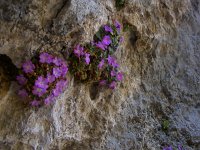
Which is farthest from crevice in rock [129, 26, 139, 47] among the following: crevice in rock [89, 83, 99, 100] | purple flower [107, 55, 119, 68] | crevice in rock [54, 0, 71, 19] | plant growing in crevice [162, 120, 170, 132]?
crevice in rock [54, 0, 71, 19]

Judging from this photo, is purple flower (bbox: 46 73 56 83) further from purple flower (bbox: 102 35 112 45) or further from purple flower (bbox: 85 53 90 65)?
purple flower (bbox: 102 35 112 45)

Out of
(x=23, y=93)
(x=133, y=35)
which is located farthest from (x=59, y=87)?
(x=133, y=35)

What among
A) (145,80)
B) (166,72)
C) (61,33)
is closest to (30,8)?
(61,33)

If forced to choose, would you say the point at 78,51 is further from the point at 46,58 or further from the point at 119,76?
the point at 119,76

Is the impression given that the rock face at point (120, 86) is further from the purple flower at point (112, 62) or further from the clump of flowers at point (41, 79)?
the purple flower at point (112, 62)

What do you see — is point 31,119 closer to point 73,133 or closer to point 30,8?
point 73,133

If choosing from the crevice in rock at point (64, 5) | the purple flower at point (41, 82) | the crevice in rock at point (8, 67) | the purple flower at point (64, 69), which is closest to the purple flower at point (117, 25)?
the crevice in rock at point (64, 5)
